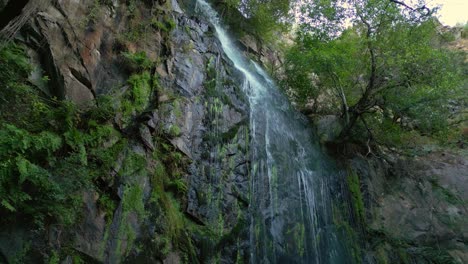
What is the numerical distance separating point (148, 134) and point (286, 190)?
3.84 m

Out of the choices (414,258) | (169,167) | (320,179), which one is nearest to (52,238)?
(169,167)

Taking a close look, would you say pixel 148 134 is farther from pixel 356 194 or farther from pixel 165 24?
pixel 356 194

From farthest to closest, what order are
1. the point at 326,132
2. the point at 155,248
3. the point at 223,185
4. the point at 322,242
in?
the point at 326,132
the point at 322,242
the point at 223,185
the point at 155,248

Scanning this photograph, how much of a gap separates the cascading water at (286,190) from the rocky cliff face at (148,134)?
0.44m

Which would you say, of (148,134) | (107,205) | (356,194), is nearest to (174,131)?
(148,134)

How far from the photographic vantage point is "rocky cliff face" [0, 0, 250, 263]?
5836mm

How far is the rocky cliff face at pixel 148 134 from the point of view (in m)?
5.84

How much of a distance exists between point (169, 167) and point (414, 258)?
7.29 metres

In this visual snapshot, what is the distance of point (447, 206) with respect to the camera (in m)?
11.2

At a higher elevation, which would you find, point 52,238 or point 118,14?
point 118,14

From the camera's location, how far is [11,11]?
486 cm

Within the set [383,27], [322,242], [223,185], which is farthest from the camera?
[383,27]

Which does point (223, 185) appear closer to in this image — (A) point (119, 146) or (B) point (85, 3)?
(A) point (119, 146)

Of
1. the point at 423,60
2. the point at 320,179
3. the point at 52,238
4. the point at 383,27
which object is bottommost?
the point at 52,238
